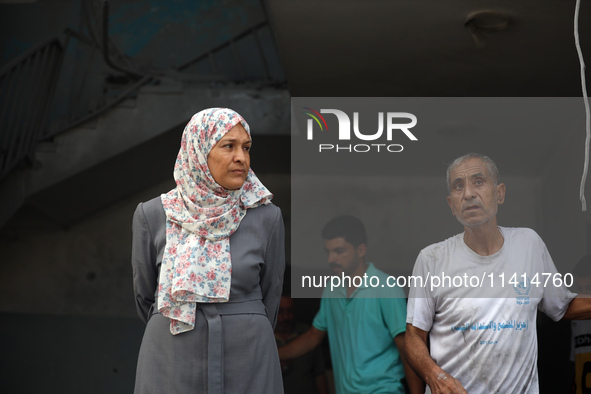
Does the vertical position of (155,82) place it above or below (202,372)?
above

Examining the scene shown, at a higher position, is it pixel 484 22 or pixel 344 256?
pixel 484 22

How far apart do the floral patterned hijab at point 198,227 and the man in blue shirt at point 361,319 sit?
147cm

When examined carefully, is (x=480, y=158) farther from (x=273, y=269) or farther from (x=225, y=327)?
(x=225, y=327)

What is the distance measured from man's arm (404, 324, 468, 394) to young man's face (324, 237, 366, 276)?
0.52 m

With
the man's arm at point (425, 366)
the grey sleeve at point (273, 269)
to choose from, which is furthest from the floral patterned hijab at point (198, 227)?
the man's arm at point (425, 366)

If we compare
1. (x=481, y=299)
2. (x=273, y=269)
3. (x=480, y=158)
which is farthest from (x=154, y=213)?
(x=480, y=158)

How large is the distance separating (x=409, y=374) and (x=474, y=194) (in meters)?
0.94

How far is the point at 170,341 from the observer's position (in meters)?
2.19

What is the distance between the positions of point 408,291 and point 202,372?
1638 millimetres

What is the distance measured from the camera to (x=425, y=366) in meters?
3.10

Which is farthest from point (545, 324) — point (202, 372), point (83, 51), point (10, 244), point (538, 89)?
point (83, 51)

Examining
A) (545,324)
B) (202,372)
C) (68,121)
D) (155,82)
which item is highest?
(155,82)

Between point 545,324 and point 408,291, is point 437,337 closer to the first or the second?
point 408,291

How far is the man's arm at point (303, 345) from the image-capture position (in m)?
4.07
